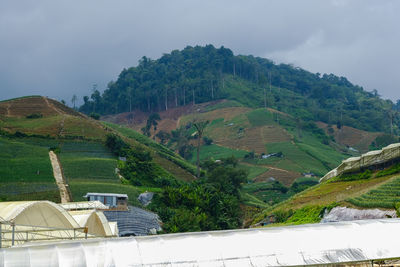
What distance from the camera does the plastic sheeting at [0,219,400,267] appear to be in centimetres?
1366

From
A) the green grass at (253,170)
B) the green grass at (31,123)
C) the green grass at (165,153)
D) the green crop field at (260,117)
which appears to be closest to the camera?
the green grass at (31,123)

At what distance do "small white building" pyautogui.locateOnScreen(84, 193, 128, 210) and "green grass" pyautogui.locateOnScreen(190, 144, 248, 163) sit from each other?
62.6m

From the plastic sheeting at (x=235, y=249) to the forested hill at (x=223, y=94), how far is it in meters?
128

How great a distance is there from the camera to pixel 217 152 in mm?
117500

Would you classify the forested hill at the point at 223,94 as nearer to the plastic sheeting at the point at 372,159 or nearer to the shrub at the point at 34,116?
the shrub at the point at 34,116

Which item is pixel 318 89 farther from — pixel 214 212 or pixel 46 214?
pixel 46 214

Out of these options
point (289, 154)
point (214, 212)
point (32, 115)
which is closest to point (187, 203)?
point (214, 212)

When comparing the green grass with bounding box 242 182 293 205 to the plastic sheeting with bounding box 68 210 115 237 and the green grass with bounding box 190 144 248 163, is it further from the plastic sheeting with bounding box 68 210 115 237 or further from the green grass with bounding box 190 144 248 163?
the plastic sheeting with bounding box 68 210 115 237

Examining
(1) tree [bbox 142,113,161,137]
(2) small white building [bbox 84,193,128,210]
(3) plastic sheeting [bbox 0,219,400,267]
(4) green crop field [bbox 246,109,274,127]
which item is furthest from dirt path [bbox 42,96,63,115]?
(3) plastic sheeting [bbox 0,219,400,267]

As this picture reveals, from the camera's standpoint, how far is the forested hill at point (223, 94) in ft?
509

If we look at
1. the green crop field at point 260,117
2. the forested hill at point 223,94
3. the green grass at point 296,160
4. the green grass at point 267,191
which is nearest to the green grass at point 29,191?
the green grass at point 267,191

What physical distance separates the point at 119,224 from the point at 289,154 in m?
69.8

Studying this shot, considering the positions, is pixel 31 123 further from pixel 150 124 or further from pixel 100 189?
pixel 150 124

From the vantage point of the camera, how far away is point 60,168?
66562 millimetres
